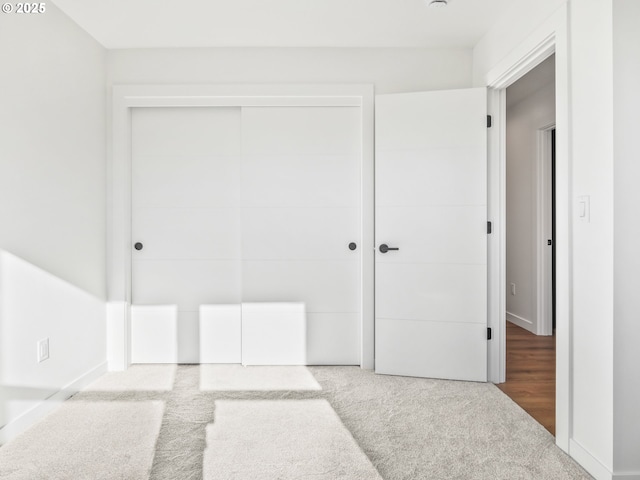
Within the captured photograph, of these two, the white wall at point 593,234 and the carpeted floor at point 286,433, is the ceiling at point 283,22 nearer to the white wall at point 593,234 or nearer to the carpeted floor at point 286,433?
Answer: the white wall at point 593,234

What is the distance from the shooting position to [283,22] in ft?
10.2

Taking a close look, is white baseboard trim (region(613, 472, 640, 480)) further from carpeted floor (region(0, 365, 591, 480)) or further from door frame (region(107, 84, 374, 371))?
door frame (region(107, 84, 374, 371))

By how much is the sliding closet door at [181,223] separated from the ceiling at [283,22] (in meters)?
0.57

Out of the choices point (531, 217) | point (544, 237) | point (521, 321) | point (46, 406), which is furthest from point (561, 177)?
point (521, 321)

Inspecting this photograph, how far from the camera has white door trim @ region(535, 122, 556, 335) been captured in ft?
15.5

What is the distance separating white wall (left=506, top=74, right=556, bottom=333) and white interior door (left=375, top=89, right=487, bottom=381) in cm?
183

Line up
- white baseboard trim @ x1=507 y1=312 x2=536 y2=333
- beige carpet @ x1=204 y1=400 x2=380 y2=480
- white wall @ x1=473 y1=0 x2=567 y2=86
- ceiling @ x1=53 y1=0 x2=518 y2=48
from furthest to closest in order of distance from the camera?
white baseboard trim @ x1=507 y1=312 x2=536 y2=333, ceiling @ x1=53 y1=0 x2=518 y2=48, white wall @ x1=473 y1=0 x2=567 y2=86, beige carpet @ x1=204 y1=400 x2=380 y2=480

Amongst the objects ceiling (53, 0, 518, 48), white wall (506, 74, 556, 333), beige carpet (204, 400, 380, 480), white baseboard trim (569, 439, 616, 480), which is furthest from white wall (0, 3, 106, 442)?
white wall (506, 74, 556, 333)

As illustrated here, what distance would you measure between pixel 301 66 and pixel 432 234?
5.34 feet

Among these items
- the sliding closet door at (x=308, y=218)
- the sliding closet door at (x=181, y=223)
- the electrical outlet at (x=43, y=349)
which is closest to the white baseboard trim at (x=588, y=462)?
the sliding closet door at (x=308, y=218)

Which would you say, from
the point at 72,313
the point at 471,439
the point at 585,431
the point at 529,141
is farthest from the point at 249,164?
the point at 529,141

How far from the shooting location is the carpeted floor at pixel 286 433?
6.72 ft

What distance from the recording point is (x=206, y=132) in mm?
3637

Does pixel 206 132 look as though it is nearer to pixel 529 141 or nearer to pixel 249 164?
pixel 249 164
